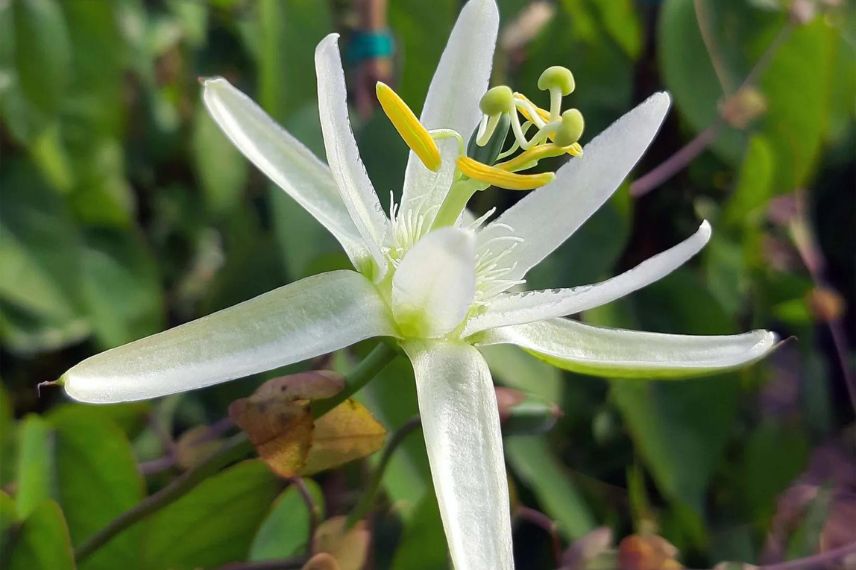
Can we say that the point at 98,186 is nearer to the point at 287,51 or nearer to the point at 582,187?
the point at 287,51

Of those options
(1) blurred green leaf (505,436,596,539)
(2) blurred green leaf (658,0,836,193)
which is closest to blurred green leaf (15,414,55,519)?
(1) blurred green leaf (505,436,596,539)

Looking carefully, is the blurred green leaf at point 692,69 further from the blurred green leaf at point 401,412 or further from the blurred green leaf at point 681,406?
the blurred green leaf at point 401,412

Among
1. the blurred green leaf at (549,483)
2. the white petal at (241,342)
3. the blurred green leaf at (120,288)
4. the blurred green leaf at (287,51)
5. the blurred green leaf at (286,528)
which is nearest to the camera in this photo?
the white petal at (241,342)

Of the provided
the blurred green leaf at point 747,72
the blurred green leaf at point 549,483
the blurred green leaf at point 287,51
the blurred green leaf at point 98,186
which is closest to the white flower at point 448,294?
the blurred green leaf at point 549,483

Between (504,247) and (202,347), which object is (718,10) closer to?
(504,247)

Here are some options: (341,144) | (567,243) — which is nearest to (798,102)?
(567,243)

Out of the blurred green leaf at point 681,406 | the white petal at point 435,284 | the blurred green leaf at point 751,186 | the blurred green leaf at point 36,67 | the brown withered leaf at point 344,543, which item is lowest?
the brown withered leaf at point 344,543

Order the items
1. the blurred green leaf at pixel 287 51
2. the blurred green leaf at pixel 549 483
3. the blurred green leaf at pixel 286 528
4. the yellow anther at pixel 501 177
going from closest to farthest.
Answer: the yellow anther at pixel 501 177 < the blurred green leaf at pixel 286 528 < the blurred green leaf at pixel 549 483 < the blurred green leaf at pixel 287 51
